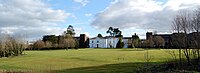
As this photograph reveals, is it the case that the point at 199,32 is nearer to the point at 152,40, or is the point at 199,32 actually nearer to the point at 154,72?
the point at 154,72

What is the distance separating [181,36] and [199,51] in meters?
1.73

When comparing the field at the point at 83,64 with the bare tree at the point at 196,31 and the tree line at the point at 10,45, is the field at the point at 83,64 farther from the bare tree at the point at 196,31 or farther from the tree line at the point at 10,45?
A: the tree line at the point at 10,45

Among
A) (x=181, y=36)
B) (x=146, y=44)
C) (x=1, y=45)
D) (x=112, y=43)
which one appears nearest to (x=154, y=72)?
(x=181, y=36)

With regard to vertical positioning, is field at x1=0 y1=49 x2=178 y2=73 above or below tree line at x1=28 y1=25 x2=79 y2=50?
below

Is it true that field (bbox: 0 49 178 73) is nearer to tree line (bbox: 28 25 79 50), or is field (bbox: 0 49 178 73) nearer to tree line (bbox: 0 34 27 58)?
tree line (bbox: 0 34 27 58)

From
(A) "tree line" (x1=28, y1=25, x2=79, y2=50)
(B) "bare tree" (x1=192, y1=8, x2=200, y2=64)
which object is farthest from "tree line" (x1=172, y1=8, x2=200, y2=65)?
(A) "tree line" (x1=28, y1=25, x2=79, y2=50)

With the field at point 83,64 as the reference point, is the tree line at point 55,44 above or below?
above

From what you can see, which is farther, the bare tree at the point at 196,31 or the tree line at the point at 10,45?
the tree line at the point at 10,45

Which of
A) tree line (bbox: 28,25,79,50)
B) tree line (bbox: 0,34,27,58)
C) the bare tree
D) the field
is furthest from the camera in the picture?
tree line (bbox: 28,25,79,50)

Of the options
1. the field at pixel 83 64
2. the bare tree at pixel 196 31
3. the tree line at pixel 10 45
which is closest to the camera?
the bare tree at pixel 196 31

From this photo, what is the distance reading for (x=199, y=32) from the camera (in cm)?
2245

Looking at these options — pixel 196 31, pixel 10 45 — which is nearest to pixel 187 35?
pixel 196 31

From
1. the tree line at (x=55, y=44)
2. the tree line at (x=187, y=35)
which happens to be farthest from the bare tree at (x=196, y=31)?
the tree line at (x=55, y=44)

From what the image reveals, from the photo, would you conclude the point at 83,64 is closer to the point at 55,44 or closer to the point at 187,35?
the point at 187,35
